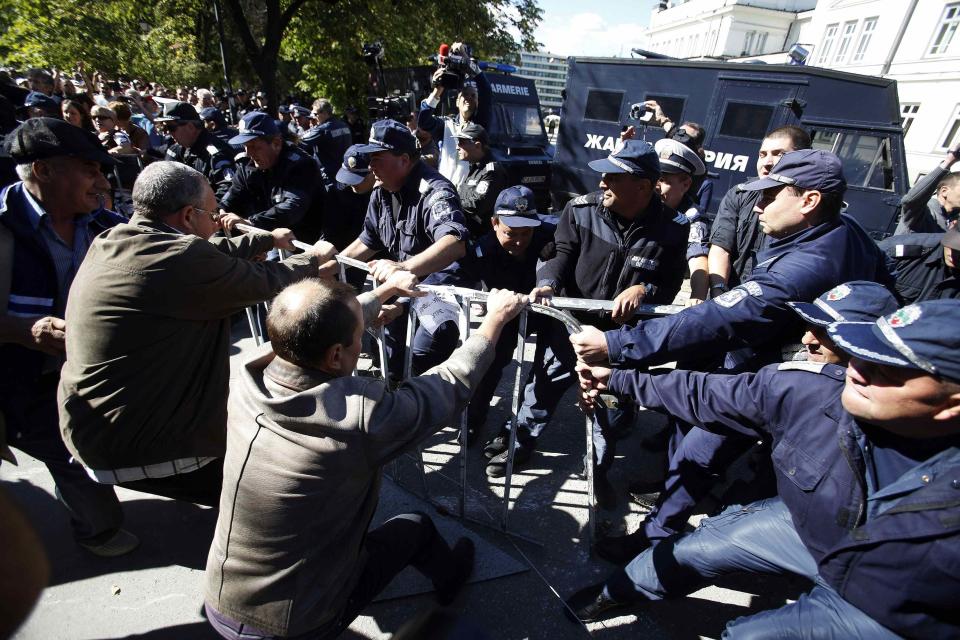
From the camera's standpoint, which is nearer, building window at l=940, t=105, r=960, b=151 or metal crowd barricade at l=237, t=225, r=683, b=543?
metal crowd barricade at l=237, t=225, r=683, b=543

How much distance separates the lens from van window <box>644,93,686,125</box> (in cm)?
848

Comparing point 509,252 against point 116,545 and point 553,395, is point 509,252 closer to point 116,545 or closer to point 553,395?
point 553,395

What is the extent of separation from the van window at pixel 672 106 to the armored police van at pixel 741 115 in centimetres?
2

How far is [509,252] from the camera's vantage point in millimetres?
3156

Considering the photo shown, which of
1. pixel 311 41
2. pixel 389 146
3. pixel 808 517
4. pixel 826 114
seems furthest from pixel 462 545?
pixel 311 41

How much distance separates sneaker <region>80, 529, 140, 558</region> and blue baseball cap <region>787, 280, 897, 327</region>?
3564 mm

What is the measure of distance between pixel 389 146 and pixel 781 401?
265 cm

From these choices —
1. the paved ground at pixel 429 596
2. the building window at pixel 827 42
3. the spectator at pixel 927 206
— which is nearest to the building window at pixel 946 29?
the building window at pixel 827 42

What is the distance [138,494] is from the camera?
2965 millimetres

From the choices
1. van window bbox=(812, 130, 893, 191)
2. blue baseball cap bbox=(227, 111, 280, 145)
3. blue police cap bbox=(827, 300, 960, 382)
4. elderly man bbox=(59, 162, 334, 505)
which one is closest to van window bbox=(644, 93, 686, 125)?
van window bbox=(812, 130, 893, 191)

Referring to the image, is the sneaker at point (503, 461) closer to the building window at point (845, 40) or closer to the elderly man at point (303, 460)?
the elderly man at point (303, 460)

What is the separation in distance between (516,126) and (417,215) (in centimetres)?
775

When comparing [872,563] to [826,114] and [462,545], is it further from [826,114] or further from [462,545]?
[826,114]

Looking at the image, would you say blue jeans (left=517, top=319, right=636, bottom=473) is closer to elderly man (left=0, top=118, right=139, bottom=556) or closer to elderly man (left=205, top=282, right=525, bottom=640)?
elderly man (left=205, top=282, right=525, bottom=640)
